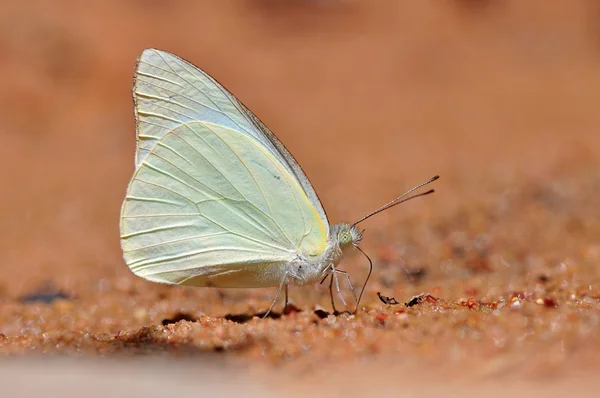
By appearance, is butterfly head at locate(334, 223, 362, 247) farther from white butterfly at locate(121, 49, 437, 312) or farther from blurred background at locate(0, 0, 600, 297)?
blurred background at locate(0, 0, 600, 297)

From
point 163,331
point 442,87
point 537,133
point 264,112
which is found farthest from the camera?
point 442,87

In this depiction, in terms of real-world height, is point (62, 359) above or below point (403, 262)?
below

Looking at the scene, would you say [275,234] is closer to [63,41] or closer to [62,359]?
[62,359]

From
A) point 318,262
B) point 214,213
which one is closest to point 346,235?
point 318,262

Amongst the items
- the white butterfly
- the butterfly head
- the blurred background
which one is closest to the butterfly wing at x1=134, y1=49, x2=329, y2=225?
the white butterfly

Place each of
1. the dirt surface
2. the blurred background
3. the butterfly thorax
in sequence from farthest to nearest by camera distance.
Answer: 1. the blurred background
2. the butterfly thorax
3. the dirt surface

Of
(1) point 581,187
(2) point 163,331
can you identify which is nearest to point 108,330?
(2) point 163,331
